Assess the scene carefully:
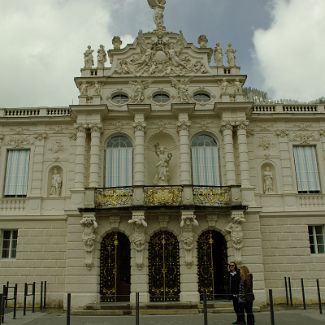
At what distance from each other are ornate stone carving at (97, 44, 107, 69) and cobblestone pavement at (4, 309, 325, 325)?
15160 mm

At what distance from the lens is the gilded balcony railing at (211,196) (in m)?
21.5

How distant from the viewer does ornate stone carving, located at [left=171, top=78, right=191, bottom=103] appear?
79.8 feet

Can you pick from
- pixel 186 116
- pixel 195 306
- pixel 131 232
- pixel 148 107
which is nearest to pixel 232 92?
pixel 186 116

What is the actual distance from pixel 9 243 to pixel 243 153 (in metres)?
14.5

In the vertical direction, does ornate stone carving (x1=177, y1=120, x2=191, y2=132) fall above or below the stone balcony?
above

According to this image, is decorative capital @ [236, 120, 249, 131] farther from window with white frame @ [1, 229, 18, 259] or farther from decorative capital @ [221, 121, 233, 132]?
window with white frame @ [1, 229, 18, 259]

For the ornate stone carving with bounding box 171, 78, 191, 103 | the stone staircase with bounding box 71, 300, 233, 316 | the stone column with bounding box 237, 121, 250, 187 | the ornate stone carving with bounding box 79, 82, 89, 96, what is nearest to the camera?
the stone staircase with bounding box 71, 300, 233, 316

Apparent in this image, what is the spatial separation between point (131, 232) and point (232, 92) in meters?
10.6

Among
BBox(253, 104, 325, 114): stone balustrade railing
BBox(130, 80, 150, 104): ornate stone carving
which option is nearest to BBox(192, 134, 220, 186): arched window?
BBox(253, 104, 325, 114): stone balustrade railing

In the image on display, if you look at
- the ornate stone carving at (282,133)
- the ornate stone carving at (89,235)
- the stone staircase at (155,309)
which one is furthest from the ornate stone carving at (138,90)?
the stone staircase at (155,309)

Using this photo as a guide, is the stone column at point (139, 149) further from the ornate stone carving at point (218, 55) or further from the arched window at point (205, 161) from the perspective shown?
the ornate stone carving at point (218, 55)

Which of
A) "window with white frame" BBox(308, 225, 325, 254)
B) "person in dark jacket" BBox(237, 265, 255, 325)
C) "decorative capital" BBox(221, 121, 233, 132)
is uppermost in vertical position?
"decorative capital" BBox(221, 121, 233, 132)

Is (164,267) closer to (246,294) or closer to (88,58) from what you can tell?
(246,294)

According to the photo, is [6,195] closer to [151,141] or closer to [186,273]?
[151,141]
